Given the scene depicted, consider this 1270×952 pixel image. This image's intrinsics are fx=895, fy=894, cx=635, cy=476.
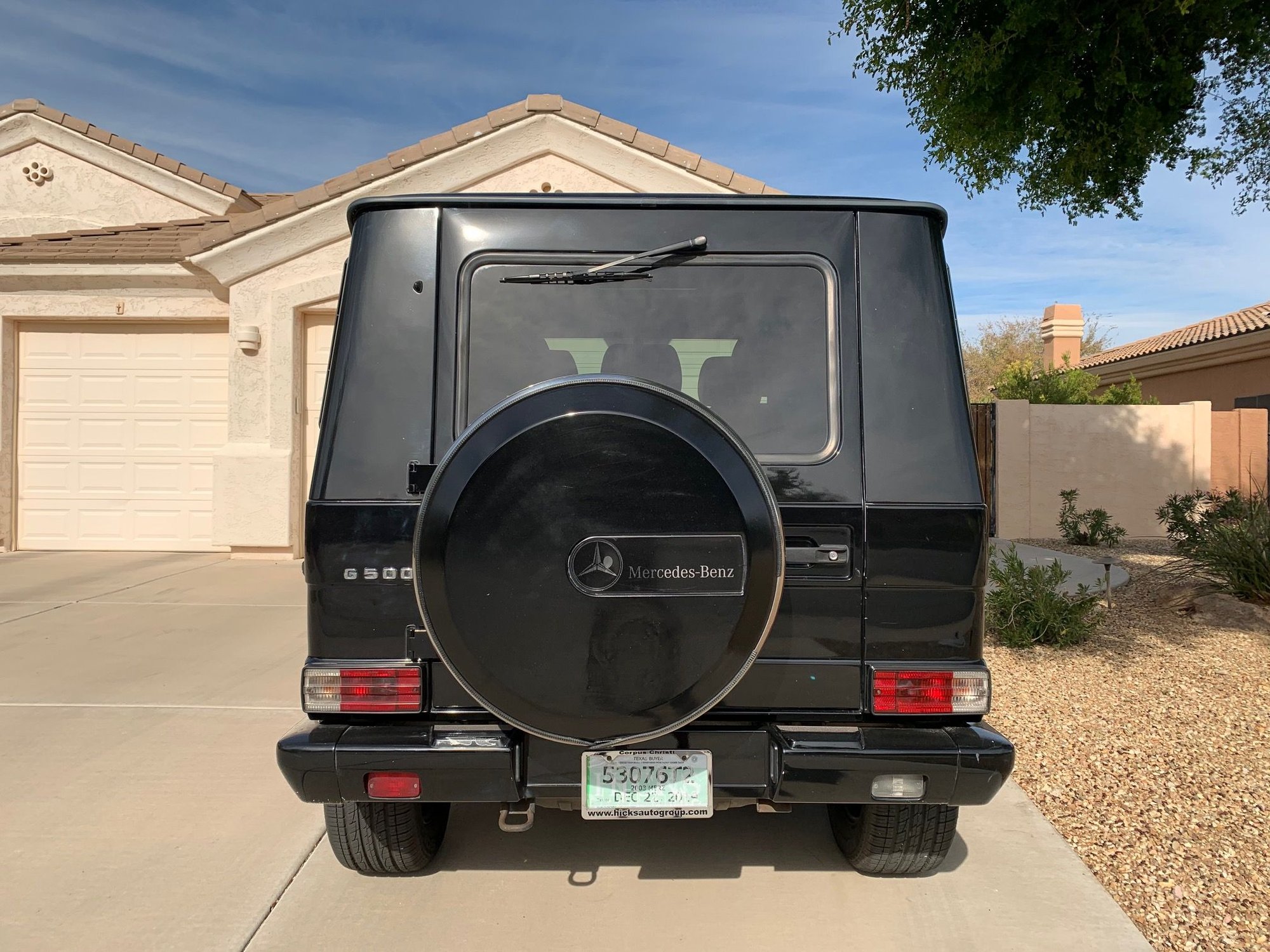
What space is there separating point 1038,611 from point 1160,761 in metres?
1.98

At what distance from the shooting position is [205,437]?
1030cm

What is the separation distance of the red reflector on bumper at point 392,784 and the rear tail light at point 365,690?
17 cm

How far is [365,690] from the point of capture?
8.26 feet

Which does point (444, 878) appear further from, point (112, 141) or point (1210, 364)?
point (1210, 364)

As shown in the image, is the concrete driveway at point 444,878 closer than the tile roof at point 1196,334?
Yes

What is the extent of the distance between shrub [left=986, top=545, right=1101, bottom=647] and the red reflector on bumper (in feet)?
16.0

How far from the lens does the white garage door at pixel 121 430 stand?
33.9ft

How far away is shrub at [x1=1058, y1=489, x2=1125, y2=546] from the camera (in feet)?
38.3

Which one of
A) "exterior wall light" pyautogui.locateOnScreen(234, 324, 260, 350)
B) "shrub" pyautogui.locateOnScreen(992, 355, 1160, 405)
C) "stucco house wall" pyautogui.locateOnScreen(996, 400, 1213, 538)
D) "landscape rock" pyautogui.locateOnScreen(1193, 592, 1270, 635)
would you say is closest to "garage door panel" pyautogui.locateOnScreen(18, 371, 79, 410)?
"exterior wall light" pyautogui.locateOnScreen(234, 324, 260, 350)

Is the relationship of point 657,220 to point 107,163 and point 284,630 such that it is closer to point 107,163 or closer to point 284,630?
point 284,630

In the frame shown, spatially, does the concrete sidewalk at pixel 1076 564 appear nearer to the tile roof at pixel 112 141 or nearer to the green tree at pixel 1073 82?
the green tree at pixel 1073 82

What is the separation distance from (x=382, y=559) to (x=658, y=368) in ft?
3.21

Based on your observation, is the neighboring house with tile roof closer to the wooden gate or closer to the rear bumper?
the wooden gate

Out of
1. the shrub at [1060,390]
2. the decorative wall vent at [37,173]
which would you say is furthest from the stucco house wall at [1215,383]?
the decorative wall vent at [37,173]
